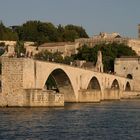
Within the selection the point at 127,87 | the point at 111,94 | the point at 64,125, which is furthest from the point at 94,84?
the point at 64,125

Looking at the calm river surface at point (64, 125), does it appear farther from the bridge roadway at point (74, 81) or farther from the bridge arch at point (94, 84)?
the bridge arch at point (94, 84)

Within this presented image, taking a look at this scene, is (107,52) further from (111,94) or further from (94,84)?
(94,84)

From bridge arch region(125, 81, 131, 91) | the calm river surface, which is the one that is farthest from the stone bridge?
bridge arch region(125, 81, 131, 91)

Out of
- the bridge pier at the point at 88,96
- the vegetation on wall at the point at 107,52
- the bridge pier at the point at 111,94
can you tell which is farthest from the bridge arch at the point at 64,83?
the vegetation on wall at the point at 107,52

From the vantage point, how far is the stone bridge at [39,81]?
54.8 meters

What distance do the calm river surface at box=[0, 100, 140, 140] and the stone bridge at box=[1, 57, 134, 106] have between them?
181cm

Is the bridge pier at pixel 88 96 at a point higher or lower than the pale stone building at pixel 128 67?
lower

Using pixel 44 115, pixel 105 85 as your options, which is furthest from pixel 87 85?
pixel 44 115

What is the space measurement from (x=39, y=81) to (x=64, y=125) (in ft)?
57.2

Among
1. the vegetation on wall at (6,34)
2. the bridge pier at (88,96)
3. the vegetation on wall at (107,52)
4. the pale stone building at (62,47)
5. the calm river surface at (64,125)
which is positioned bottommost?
the calm river surface at (64,125)

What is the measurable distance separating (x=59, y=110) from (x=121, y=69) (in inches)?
2627

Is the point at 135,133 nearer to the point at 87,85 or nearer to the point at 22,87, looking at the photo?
the point at 22,87

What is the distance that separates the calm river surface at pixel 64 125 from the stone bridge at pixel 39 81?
1.81m

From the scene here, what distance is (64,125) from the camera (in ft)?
141
